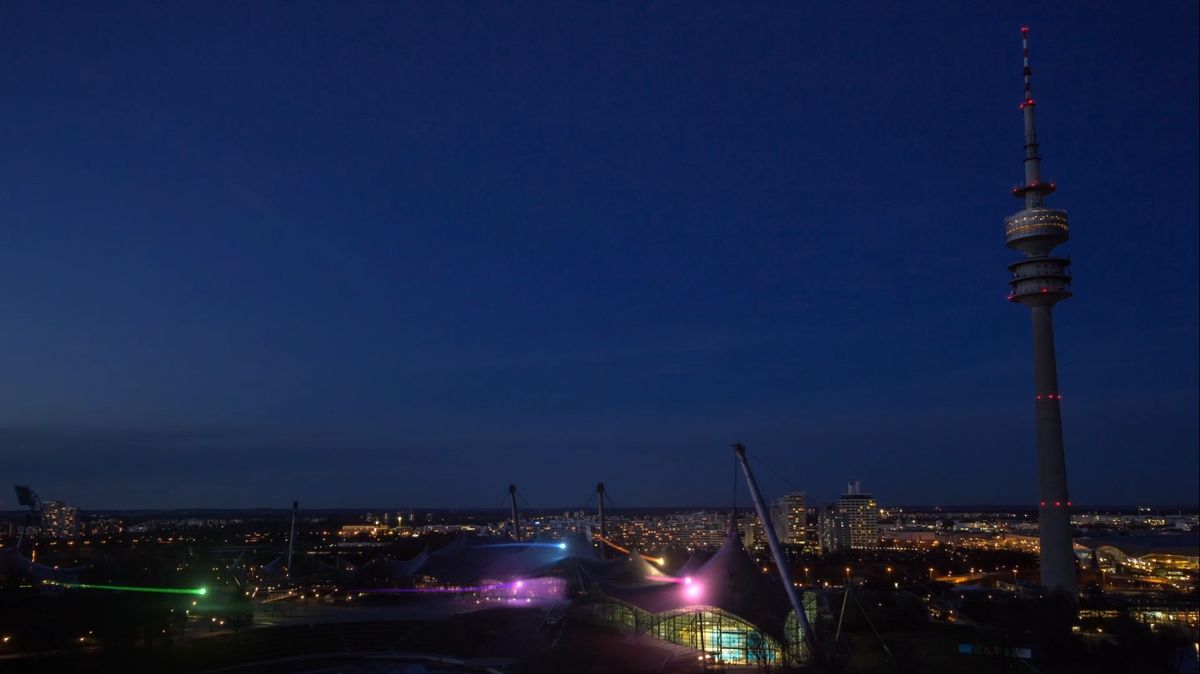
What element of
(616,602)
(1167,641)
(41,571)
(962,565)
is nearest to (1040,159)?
(962,565)

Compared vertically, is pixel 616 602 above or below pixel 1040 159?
below

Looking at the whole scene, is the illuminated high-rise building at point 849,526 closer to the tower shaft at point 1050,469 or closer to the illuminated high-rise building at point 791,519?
the illuminated high-rise building at point 791,519

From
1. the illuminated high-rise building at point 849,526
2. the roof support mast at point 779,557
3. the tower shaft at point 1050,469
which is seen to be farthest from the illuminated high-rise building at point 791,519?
the roof support mast at point 779,557

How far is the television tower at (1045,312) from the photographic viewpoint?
52.5 m

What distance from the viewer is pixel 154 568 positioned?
43.0m

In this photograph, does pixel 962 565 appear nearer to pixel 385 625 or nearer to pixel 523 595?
pixel 523 595

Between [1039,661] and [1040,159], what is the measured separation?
40.9 metres

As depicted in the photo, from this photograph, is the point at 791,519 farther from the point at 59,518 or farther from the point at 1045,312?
the point at 59,518

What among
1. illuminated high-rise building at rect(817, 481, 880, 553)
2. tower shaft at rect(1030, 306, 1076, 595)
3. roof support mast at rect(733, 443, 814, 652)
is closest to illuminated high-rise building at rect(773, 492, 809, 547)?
illuminated high-rise building at rect(817, 481, 880, 553)

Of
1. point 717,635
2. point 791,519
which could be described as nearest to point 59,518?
point 791,519

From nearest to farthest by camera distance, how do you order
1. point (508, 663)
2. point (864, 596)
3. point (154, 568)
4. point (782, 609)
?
point (508, 663)
point (782, 609)
point (864, 596)
point (154, 568)

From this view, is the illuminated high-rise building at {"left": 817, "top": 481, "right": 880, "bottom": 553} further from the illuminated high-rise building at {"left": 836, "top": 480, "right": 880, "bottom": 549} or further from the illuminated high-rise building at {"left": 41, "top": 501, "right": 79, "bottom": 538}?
the illuminated high-rise building at {"left": 41, "top": 501, "right": 79, "bottom": 538}

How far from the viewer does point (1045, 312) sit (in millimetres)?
56000

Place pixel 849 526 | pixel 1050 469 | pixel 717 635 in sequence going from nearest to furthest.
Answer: pixel 717 635
pixel 1050 469
pixel 849 526
